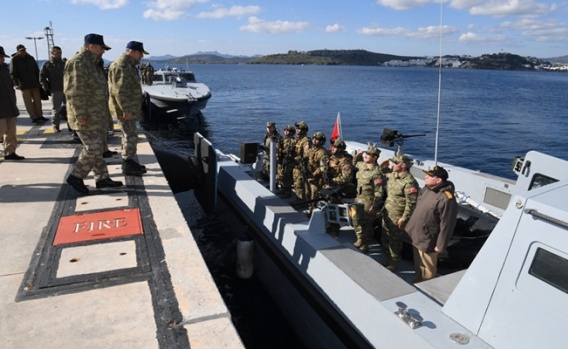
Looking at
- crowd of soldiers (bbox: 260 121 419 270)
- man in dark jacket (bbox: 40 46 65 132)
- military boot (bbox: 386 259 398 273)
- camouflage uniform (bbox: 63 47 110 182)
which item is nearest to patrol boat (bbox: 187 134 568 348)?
military boot (bbox: 386 259 398 273)

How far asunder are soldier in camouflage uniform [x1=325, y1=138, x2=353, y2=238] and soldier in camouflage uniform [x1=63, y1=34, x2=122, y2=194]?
3.17 metres

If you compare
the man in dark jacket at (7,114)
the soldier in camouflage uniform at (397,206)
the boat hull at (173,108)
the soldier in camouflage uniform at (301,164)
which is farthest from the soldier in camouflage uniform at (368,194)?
the boat hull at (173,108)

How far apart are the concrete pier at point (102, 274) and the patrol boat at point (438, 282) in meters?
1.38

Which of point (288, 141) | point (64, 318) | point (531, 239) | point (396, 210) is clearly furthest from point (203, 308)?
point (288, 141)

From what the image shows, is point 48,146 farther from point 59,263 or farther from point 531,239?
point 531,239

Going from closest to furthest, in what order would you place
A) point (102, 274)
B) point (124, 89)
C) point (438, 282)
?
point (102, 274) < point (438, 282) < point (124, 89)

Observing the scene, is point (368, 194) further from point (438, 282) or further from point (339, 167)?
point (438, 282)

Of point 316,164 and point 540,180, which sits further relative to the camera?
point 316,164

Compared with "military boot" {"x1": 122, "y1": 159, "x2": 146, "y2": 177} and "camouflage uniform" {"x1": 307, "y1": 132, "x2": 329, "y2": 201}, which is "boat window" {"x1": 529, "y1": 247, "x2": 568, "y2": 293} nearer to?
"camouflage uniform" {"x1": 307, "y1": 132, "x2": 329, "y2": 201}

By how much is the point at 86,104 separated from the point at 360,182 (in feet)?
11.6

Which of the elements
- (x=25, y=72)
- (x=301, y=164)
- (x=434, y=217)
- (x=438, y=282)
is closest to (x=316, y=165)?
(x=301, y=164)

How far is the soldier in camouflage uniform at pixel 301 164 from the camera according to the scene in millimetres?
6987

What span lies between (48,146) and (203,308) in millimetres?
6455

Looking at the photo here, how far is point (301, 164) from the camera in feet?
23.1
